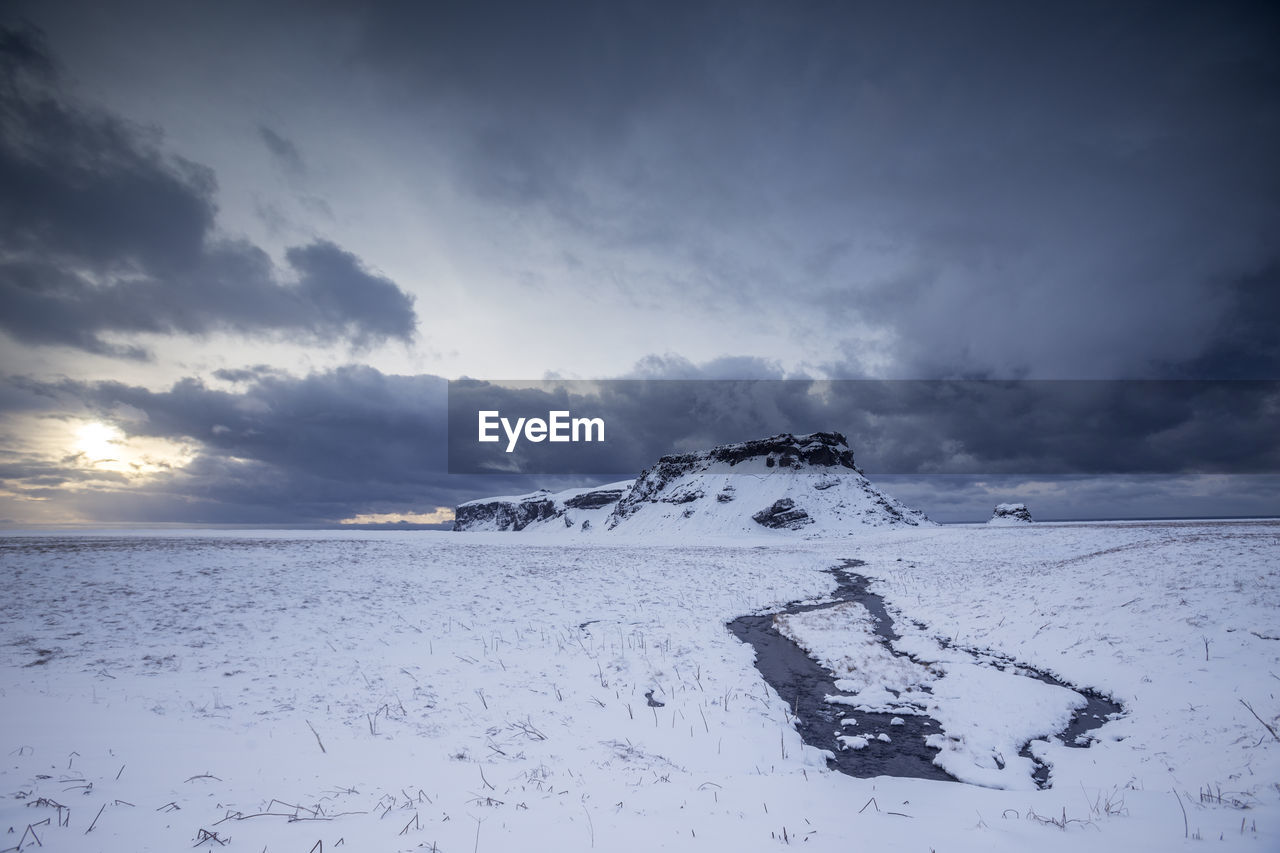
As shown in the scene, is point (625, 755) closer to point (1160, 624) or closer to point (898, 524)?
point (1160, 624)

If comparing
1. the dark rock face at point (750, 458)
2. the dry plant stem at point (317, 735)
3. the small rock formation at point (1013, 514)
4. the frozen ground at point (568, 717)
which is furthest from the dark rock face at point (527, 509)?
the dry plant stem at point (317, 735)

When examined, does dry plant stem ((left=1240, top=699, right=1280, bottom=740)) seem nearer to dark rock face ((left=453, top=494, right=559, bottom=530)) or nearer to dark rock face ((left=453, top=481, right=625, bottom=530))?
dark rock face ((left=453, top=481, right=625, bottom=530))

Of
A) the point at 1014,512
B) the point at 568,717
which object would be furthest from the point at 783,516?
the point at 568,717

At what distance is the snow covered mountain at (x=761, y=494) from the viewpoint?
276 feet

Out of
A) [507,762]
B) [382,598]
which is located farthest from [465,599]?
[507,762]

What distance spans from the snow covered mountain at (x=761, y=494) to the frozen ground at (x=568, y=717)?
6694 cm

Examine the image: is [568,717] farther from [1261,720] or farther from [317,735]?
[1261,720]

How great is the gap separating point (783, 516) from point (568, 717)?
7905cm

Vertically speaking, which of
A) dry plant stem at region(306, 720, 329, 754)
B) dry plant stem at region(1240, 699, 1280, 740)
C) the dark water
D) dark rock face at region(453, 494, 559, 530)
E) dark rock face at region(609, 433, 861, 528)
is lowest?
dark rock face at region(453, 494, 559, 530)

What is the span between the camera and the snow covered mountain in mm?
84250

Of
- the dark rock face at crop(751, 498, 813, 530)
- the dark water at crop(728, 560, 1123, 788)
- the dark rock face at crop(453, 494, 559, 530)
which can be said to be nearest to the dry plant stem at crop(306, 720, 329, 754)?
the dark water at crop(728, 560, 1123, 788)

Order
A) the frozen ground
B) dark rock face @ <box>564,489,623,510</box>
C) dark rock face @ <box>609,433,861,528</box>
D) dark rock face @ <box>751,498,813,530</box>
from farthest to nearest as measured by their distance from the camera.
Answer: dark rock face @ <box>564,489,623,510</box>
dark rock face @ <box>609,433,861,528</box>
dark rock face @ <box>751,498,813,530</box>
the frozen ground

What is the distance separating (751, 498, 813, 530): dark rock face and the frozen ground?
211ft

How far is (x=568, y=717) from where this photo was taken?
8828 mm
